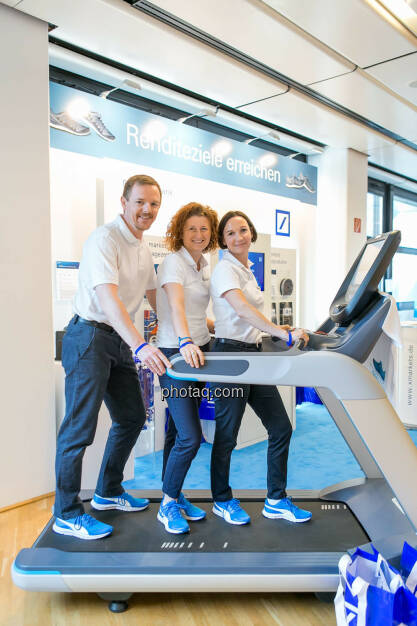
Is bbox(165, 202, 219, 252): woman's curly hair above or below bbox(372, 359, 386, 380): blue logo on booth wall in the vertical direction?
above

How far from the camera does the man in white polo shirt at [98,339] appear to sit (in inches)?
88.2

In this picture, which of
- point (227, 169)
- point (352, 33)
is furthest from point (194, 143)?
point (352, 33)

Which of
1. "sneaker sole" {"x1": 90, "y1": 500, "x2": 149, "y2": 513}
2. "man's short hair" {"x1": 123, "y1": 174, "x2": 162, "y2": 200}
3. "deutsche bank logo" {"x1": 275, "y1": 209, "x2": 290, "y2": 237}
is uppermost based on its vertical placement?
"deutsche bank logo" {"x1": 275, "y1": 209, "x2": 290, "y2": 237}

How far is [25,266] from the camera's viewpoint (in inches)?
125

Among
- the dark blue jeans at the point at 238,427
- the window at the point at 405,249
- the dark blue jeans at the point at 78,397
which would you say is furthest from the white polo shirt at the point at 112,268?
the window at the point at 405,249

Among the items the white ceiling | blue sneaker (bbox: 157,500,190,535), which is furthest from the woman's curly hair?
the white ceiling

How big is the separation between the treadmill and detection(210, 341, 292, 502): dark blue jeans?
0.29 m

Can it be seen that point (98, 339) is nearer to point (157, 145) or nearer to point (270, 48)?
point (157, 145)

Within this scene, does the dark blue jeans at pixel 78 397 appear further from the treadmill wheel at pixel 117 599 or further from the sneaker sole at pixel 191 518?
the sneaker sole at pixel 191 518

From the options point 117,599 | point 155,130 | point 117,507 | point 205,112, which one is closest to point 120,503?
point 117,507

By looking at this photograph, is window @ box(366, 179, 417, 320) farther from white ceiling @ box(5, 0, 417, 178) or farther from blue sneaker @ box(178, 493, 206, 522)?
blue sneaker @ box(178, 493, 206, 522)

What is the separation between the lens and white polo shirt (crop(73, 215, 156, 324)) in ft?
7.43

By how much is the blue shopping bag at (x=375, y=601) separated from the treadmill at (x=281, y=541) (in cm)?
30

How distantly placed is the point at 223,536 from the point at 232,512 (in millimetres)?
174
